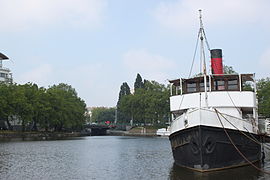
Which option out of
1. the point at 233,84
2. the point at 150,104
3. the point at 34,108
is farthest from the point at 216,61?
the point at 150,104

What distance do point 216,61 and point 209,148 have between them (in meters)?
9.07

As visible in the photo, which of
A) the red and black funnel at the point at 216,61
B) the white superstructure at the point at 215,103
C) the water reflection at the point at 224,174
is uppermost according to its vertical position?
the red and black funnel at the point at 216,61

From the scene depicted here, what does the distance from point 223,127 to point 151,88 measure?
102104mm

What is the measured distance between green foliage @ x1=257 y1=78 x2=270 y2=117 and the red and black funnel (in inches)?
1702

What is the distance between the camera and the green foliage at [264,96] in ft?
227

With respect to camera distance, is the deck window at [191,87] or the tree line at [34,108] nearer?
the deck window at [191,87]

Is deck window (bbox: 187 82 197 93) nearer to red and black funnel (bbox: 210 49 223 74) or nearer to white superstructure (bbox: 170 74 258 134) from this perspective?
white superstructure (bbox: 170 74 258 134)

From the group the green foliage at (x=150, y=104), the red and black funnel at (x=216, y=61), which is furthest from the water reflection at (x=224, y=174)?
the green foliage at (x=150, y=104)

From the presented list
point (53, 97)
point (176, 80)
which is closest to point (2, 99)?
point (53, 97)

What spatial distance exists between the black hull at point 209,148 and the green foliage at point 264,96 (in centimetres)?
4787

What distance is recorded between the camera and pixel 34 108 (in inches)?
3324

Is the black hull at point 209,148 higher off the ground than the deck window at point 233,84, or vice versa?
the deck window at point 233,84

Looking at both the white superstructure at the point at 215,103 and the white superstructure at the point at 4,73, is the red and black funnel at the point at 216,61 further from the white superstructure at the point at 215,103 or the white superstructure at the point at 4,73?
the white superstructure at the point at 4,73

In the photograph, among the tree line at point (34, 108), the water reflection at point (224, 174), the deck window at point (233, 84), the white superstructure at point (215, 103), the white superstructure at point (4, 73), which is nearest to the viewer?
the water reflection at point (224, 174)
